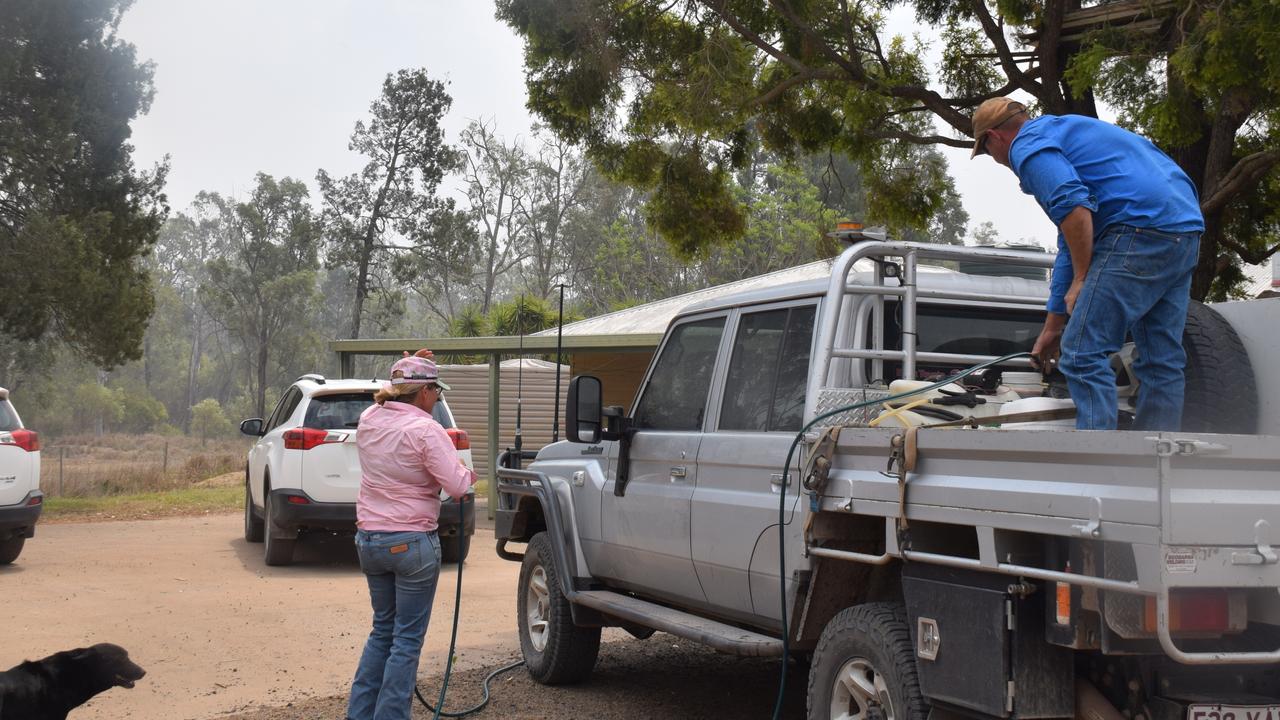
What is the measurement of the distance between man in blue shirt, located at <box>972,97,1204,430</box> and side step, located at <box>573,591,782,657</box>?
1.66 m

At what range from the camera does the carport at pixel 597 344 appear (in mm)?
16703

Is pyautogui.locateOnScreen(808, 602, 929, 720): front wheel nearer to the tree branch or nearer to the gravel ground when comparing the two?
the gravel ground

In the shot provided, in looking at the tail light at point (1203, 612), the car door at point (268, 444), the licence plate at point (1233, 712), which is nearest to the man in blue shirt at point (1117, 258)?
the tail light at point (1203, 612)

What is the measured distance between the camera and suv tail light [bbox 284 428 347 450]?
464 inches

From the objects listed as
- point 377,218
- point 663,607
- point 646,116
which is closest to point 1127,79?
point 646,116

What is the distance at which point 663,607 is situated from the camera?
6371mm

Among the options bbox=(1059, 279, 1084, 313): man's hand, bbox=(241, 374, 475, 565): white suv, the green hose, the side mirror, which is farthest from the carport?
bbox=(1059, 279, 1084, 313): man's hand

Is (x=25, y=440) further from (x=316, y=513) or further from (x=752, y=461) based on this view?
(x=752, y=461)

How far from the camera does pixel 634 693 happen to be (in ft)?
24.2

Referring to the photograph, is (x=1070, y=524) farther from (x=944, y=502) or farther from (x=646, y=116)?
(x=646, y=116)

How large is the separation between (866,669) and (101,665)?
3.67 m

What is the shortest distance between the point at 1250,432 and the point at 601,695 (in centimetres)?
418

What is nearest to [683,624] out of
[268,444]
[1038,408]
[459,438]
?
[1038,408]

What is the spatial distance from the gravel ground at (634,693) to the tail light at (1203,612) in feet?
11.8
